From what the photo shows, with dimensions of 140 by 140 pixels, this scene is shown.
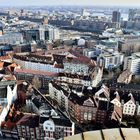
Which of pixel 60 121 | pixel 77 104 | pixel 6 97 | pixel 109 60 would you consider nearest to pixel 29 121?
pixel 60 121

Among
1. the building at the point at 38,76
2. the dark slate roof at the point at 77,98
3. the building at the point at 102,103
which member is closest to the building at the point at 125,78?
the building at the point at 102,103

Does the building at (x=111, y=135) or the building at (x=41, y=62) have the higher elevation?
the building at (x=111, y=135)

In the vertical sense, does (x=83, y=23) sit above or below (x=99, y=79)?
above

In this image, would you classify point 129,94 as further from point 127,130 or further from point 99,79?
point 127,130

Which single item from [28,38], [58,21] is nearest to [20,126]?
[28,38]

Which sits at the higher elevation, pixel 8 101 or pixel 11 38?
pixel 11 38

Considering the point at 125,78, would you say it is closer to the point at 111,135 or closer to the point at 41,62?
the point at 41,62

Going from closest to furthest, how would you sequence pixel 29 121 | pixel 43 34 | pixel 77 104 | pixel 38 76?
pixel 29 121 < pixel 77 104 < pixel 38 76 < pixel 43 34

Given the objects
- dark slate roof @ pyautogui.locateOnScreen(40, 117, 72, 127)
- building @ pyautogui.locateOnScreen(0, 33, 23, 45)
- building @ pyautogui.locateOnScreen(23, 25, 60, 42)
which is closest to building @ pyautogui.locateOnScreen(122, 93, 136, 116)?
dark slate roof @ pyautogui.locateOnScreen(40, 117, 72, 127)

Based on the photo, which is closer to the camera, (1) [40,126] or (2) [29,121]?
(1) [40,126]

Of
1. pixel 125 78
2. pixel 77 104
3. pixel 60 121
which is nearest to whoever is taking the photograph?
pixel 60 121

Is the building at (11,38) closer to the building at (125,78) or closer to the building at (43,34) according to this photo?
the building at (43,34)
